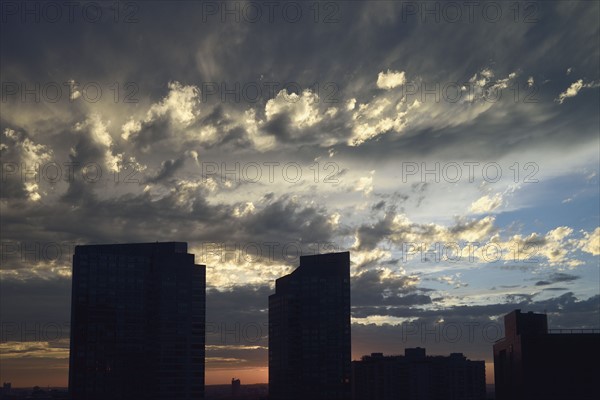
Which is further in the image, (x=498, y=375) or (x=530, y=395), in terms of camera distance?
(x=498, y=375)

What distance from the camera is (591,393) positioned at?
152875mm

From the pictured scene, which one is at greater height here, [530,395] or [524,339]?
[524,339]

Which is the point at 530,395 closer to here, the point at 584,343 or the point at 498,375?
the point at 584,343

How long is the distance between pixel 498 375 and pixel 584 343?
121 feet

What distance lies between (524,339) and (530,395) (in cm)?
1225

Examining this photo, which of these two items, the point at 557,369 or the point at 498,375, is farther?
the point at 498,375

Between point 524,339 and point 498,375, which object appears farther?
point 498,375

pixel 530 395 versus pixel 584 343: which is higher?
pixel 584 343

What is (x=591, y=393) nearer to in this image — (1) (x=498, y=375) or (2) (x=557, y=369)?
(2) (x=557, y=369)

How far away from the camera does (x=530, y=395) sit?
497ft

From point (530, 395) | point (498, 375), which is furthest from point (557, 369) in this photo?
point (498, 375)

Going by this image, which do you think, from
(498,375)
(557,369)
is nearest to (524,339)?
(557,369)

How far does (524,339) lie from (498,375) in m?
35.5

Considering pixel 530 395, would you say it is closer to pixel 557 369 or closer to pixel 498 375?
pixel 557 369
